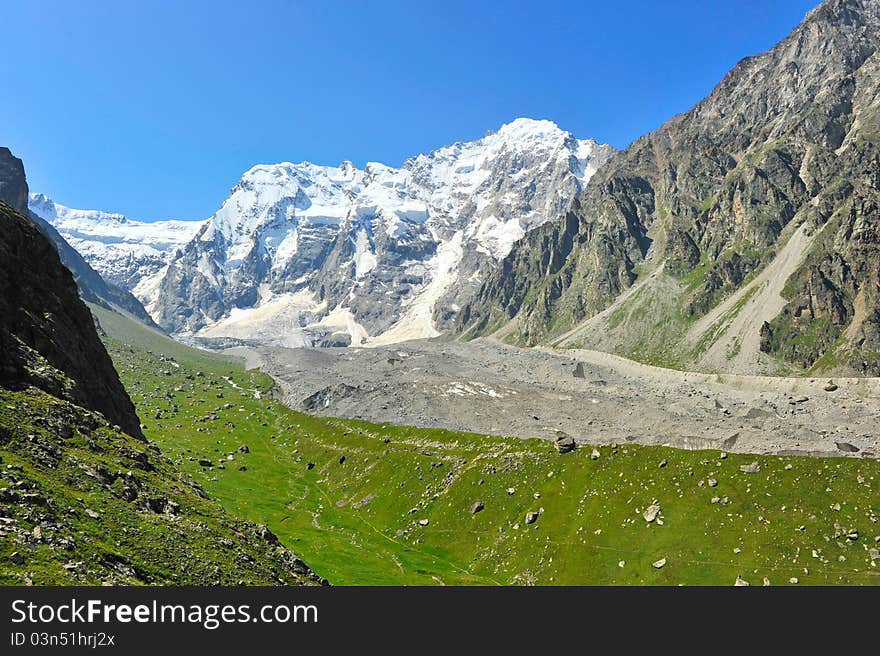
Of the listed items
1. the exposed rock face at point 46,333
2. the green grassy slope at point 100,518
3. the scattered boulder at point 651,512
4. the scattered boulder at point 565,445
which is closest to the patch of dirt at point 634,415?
the scattered boulder at point 565,445

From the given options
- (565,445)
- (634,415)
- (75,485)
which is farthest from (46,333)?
(634,415)

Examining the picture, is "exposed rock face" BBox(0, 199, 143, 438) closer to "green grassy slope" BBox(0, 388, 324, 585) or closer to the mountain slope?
the mountain slope

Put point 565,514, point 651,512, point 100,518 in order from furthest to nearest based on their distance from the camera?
point 565,514 → point 651,512 → point 100,518

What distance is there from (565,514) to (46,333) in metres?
71.9

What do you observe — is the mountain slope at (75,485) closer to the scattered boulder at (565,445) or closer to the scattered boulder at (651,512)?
the scattered boulder at (651,512)

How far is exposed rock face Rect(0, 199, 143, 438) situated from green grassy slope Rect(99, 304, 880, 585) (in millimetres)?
35416

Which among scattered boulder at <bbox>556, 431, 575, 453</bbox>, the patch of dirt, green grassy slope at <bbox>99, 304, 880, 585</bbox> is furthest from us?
the patch of dirt

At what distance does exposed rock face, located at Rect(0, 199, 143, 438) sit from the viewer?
51250 millimetres

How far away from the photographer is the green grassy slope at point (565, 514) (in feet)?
229

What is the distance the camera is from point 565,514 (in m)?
87.2

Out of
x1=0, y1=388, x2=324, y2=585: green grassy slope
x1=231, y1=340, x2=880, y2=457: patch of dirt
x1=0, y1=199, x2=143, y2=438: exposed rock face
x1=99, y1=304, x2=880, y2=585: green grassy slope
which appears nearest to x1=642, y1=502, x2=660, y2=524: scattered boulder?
x1=99, y1=304, x2=880, y2=585: green grassy slope

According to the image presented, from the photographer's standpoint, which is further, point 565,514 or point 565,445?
point 565,445

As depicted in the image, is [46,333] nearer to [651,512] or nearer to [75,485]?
[75,485]
